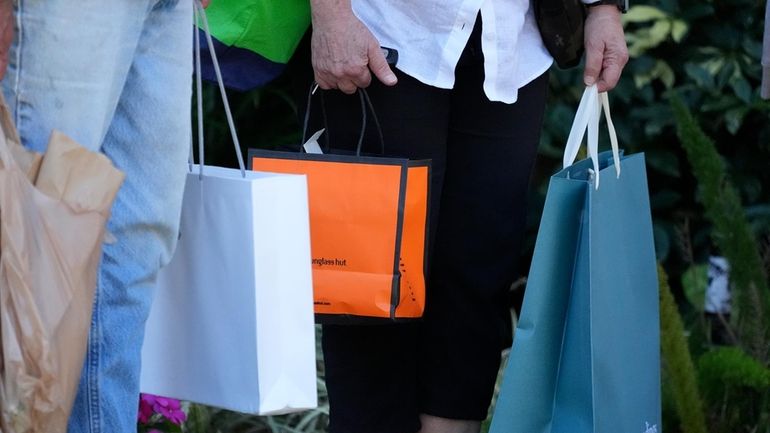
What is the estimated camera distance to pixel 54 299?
62.4 inches

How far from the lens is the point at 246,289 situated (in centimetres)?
196

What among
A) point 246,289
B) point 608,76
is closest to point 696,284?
point 608,76

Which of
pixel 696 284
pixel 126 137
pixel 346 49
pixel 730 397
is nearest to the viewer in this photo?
pixel 126 137

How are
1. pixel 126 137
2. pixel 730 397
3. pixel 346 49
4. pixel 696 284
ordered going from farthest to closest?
pixel 696 284, pixel 730 397, pixel 346 49, pixel 126 137

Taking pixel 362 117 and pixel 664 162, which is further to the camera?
pixel 664 162

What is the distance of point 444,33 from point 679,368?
1033mm

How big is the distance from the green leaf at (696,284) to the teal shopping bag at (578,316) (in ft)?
4.18

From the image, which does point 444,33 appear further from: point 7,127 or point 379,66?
point 7,127

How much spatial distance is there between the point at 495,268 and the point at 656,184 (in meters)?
1.77

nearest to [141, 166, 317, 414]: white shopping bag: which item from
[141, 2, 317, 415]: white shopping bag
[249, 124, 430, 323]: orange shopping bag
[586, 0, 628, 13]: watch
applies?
[141, 2, 317, 415]: white shopping bag

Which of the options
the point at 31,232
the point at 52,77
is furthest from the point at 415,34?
the point at 31,232

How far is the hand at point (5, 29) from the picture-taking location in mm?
1608

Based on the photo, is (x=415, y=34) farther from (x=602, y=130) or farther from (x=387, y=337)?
(x=602, y=130)

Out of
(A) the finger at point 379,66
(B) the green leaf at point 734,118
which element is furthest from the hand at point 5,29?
(B) the green leaf at point 734,118
